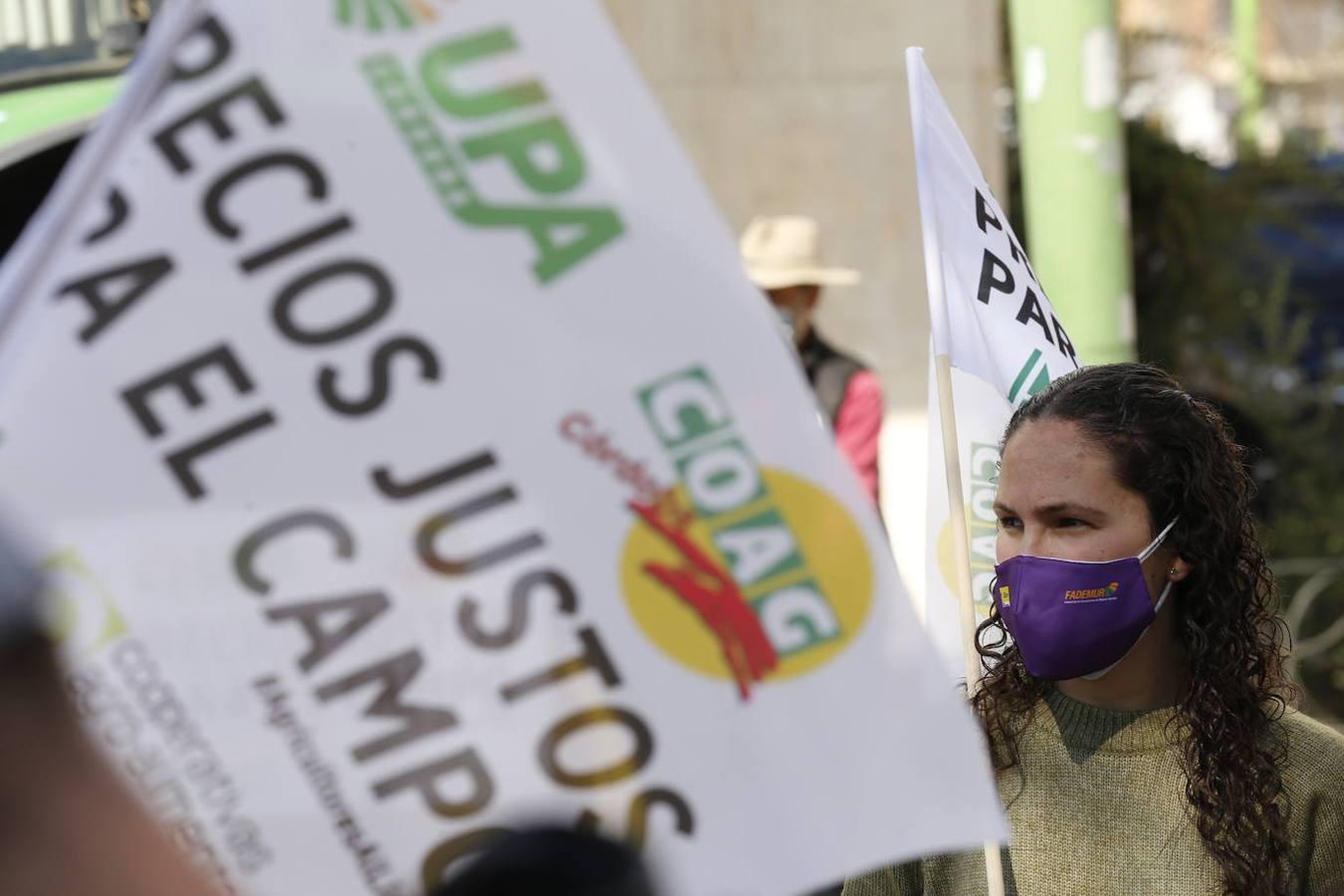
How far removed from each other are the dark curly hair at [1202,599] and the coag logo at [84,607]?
4.51ft

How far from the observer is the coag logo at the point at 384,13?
179 centimetres

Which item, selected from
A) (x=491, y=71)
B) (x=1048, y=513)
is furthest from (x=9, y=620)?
(x=1048, y=513)

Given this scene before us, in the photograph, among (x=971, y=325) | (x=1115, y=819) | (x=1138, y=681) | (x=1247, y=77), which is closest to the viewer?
(x=1115, y=819)

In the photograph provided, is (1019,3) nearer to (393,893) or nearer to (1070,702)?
(1070,702)

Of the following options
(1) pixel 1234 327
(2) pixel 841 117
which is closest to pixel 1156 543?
(2) pixel 841 117

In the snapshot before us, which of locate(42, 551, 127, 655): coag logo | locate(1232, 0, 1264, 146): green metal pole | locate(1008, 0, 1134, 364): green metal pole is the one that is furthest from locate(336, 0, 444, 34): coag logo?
locate(1232, 0, 1264, 146): green metal pole

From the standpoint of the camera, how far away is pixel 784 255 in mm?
6430

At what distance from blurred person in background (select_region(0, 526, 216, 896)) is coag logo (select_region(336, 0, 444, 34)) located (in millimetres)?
741

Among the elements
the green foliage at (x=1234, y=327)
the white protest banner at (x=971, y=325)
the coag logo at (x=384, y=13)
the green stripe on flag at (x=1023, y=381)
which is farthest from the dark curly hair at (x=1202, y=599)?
the green foliage at (x=1234, y=327)

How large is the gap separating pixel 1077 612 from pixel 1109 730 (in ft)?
0.55

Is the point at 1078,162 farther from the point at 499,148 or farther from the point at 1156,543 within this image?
the point at 499,148

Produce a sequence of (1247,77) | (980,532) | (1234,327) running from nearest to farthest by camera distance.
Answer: (980,532)
(1234,327)
(1247,77)

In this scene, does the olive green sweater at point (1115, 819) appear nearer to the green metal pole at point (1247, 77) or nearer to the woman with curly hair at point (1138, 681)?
the woman with curly hair at point (1138, 681)

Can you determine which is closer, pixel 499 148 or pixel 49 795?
pixel 49 795
